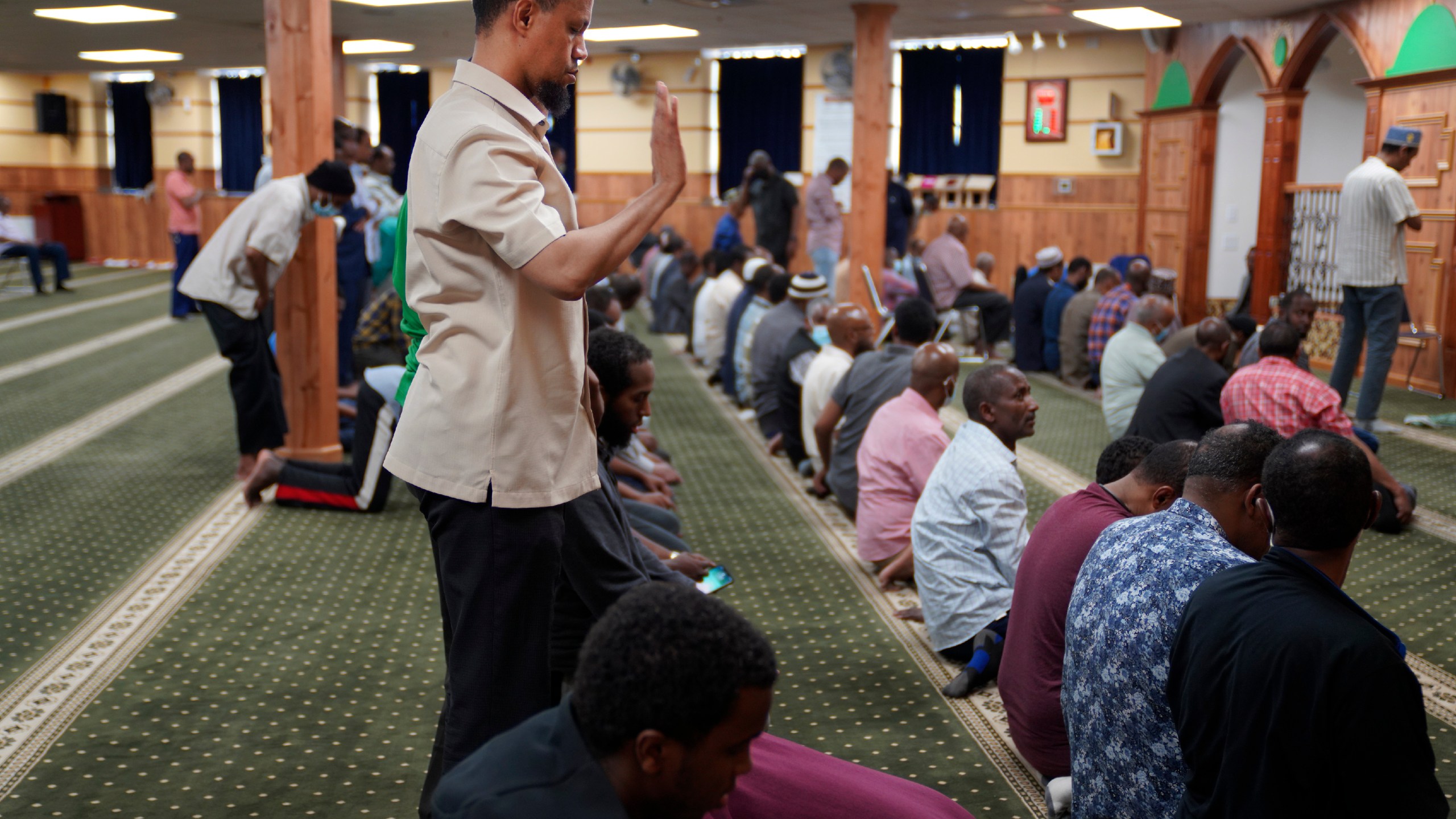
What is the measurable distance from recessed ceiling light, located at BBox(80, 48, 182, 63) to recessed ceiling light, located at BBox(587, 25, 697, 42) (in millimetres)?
4879

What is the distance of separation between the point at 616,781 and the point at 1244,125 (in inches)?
432

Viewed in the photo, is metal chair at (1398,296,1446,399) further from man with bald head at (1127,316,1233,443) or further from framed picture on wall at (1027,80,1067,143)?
framed picture on wall at (1027,80,1067,143)

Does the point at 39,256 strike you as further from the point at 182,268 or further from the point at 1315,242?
the point at 1315,242

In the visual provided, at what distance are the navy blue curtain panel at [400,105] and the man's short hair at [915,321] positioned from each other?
1173 cm

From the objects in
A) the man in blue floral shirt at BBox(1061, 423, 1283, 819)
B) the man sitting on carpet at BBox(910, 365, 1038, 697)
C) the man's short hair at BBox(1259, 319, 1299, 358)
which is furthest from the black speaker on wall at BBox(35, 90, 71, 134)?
the man in blue floral shirt at BBox(1061, 423, 1283, 819)

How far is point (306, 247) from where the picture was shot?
517 centimetres

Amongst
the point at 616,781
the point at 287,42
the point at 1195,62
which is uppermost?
the point at 1195,62

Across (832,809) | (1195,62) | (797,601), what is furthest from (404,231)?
(1195,62)

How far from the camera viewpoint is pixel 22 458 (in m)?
5.48

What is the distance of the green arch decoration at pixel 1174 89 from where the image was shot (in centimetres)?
1065

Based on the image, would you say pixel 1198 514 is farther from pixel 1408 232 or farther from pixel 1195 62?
pixel 1195 62

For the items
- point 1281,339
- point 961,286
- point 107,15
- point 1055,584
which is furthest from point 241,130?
point 1055,584

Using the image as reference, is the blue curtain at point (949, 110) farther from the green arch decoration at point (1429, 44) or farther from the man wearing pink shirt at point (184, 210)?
the man wearing pink shirt at point (184, 210)

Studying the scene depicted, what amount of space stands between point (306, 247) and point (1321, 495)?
445cm
